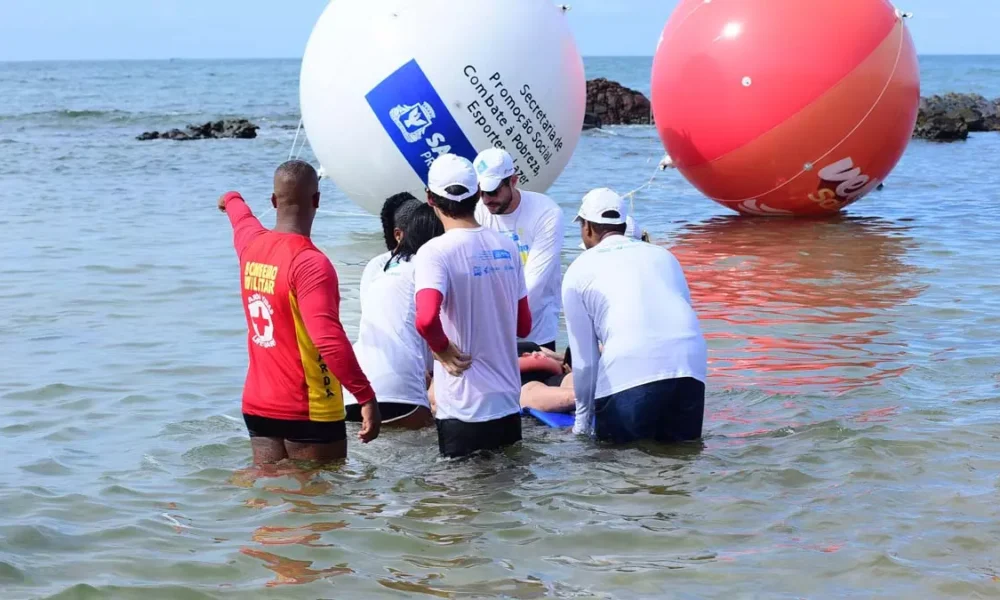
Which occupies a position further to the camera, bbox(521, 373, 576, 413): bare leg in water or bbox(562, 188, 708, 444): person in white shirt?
bbox(521, 373, 576, 413): bare leg in water

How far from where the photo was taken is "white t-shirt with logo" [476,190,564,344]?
6.78 m

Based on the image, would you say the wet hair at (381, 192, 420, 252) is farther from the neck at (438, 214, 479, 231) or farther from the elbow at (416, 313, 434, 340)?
the elbow at (416, 313, 434, 340)

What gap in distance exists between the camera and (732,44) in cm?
1157

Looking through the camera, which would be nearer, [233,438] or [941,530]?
[941,530]

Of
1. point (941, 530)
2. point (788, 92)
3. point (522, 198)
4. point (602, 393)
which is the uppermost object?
point (788, 92)

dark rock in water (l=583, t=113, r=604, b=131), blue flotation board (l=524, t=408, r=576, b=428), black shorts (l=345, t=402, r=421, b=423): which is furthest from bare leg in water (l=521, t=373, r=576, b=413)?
dark rock in water (l=583, t=113, r=604, b=131)

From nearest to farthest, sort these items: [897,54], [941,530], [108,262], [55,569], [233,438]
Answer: [55,569]
[941,530]
[233,438]
[108,262]
[897,54]

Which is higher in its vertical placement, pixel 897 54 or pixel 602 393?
pixel 897 54

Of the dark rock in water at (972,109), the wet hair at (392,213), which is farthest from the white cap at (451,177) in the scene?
the dark rock in water at (972,109)

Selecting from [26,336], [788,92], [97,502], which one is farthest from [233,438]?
[788,92]

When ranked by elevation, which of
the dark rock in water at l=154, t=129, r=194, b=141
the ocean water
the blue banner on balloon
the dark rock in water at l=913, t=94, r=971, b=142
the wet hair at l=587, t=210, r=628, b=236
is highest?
the dark rock in water at l=154, t=129, r=194, b=141

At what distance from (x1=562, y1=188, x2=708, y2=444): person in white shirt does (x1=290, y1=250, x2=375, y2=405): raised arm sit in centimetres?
129

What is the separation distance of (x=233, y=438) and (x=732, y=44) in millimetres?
7287

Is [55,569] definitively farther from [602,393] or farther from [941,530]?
[941,530]
